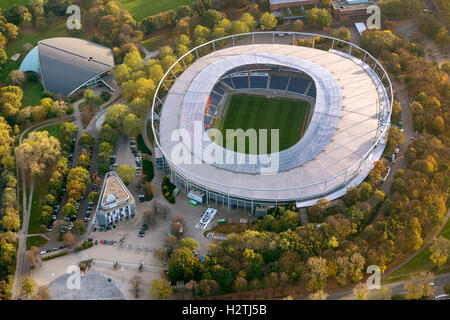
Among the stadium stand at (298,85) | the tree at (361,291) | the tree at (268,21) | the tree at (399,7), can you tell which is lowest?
the tree at (361,291)

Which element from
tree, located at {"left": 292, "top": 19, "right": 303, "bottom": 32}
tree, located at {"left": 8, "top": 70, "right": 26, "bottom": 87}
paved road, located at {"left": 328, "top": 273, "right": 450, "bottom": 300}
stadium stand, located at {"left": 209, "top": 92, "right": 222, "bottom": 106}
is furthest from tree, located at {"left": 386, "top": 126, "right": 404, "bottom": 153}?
tree, located at {"left": 8, "top": 70, "right": 26, "bottom": 87}

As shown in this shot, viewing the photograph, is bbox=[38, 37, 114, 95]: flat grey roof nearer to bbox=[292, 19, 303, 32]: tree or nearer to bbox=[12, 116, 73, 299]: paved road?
bbox=[12, 116, 73, 299]: paved road

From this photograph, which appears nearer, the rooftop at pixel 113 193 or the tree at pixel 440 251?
the tree at pixel 440 251

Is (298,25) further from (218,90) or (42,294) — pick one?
(42,294)

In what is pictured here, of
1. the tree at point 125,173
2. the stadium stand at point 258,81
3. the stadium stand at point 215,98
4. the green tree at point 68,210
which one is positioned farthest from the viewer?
the stadium stand at point 258,81

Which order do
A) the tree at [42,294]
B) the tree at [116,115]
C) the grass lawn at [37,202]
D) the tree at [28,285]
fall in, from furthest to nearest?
the tree at [116,115]
the grass lawn at [37,202]
the tree at [28,285]
the tree at [42,294]

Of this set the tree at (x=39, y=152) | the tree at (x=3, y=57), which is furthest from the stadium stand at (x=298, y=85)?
the tree at (x=3, y=57)

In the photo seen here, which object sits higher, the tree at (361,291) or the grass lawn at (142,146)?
the grass lawn at (142,146)

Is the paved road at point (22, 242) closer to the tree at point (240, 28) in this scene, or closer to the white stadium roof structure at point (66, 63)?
the white stadium roof structure at point (66, 63)
